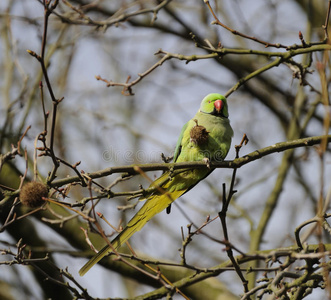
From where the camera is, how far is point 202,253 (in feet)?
25.0

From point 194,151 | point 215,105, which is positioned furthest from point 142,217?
point 215,105

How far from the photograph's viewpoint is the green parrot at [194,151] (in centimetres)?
354

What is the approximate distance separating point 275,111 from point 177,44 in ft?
7.84

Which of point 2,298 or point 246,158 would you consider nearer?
point 246,158

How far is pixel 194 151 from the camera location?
384 cm

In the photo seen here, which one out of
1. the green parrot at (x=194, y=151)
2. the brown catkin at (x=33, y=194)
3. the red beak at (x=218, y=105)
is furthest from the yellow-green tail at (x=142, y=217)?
the red beak at (x=218, y=105)

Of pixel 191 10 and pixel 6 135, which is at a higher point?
pixel 191 10

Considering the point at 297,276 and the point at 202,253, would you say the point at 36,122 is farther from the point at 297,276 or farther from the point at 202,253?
the point at 297,276

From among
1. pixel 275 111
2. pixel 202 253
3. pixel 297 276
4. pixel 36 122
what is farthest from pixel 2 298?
pixel 275 111

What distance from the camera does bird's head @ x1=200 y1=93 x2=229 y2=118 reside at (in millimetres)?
4117

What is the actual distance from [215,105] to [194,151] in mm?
572

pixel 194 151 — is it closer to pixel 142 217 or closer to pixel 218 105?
pixel 218 105

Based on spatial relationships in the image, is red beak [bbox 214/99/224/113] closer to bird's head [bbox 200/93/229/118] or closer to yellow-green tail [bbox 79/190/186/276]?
bird's head [bbox 200/93/229/118]

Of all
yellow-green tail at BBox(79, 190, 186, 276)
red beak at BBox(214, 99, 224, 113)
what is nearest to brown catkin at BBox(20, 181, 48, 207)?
yellow-green tail at BBox(79, 190, 186, 276)
